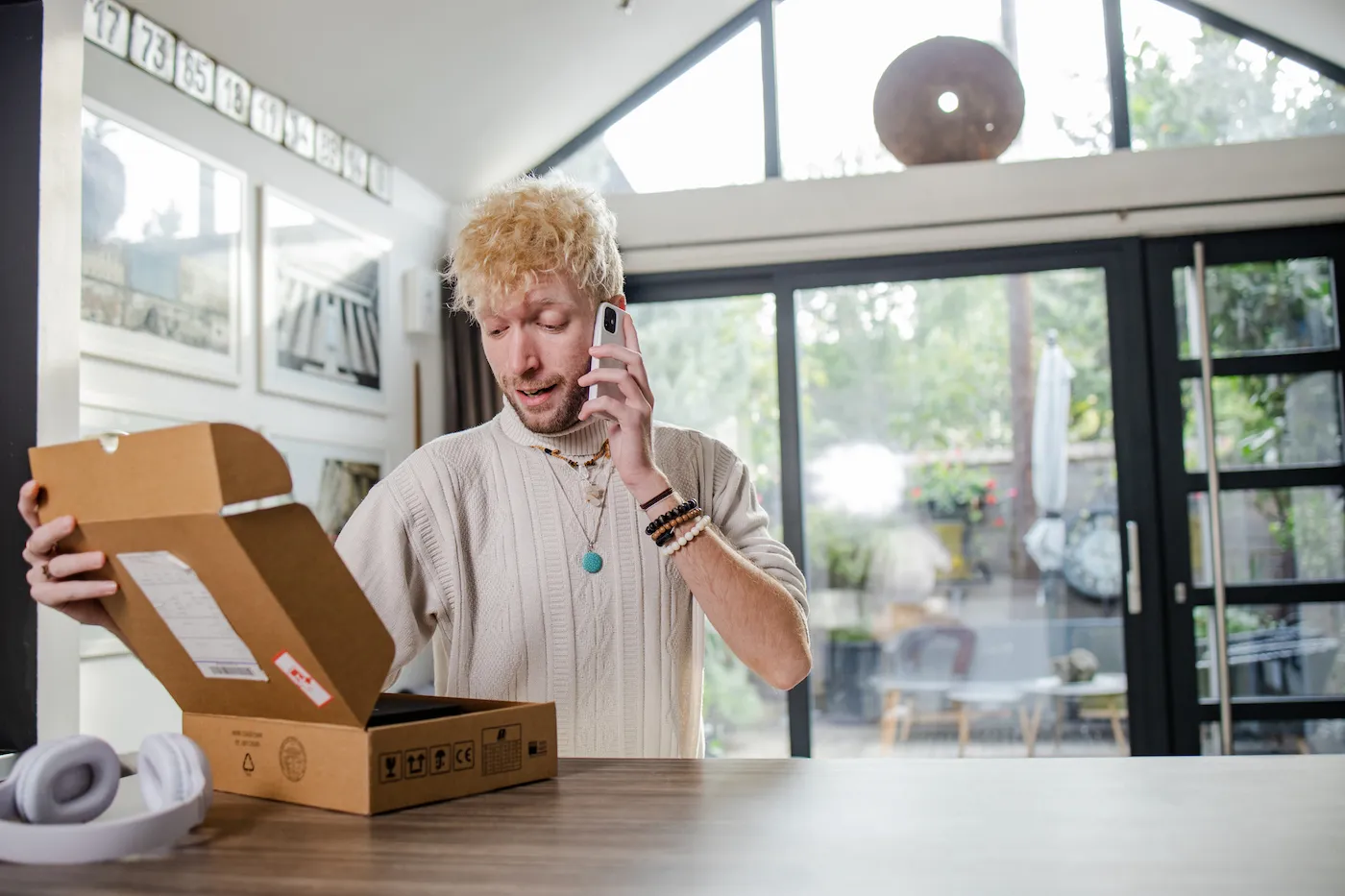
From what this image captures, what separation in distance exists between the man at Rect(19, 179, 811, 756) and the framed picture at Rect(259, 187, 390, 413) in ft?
6.25

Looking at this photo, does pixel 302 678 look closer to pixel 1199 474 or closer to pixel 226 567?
pixel 226 567

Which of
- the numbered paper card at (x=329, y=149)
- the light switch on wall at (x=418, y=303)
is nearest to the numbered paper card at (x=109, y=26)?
the numbered paper card at (x=329, y=149)

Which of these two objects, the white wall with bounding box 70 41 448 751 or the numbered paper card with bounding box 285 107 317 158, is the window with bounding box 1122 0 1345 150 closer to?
the white wall with bounding box 70 41 448 751

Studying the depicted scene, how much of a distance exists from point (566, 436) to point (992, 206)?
120 inches

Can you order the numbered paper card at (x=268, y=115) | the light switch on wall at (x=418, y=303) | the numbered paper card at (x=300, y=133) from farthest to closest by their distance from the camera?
the light switch on wall at (x=418, y=303) < the numbered paper card at (x=300, y=133) < the numbered paper card at (x=268, y=115)

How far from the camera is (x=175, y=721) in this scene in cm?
297

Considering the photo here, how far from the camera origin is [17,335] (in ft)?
7.69

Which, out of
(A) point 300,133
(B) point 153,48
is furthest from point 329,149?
(B) point 153,48

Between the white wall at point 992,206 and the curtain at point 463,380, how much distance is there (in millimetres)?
722

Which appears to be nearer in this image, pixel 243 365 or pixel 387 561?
pixel 387 561

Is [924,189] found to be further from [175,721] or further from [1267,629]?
[175,721]

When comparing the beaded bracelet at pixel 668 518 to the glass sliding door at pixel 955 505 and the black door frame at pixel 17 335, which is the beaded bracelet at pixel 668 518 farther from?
the glass sliding door at pixel 955 505

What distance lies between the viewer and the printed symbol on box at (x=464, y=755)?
3.20 ft

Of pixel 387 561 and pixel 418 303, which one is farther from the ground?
pixel 418 303
